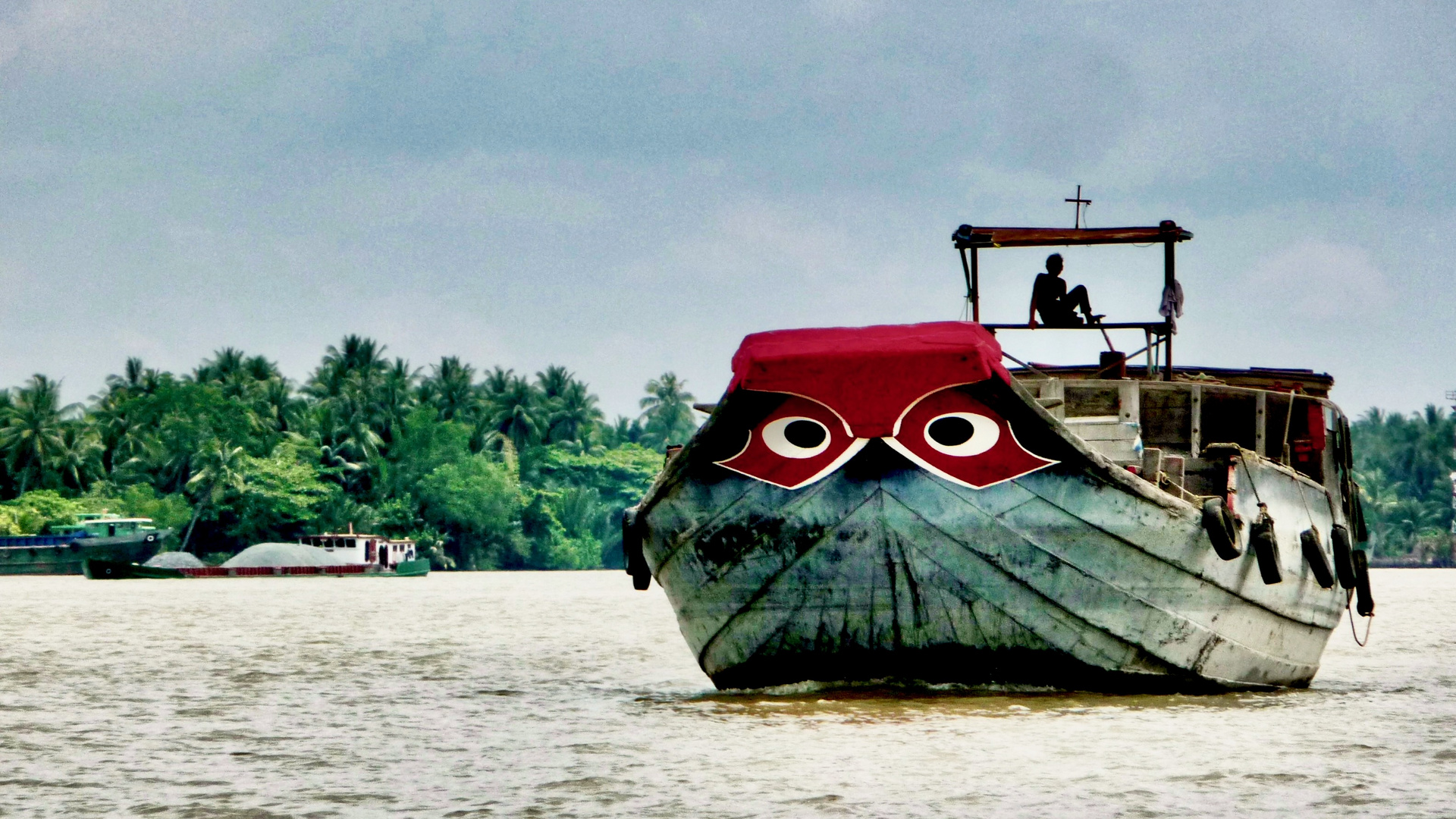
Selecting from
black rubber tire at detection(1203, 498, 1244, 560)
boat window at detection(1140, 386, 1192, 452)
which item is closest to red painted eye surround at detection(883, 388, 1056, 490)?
black rubber tire at detection(1203, 498, 1244, 560)

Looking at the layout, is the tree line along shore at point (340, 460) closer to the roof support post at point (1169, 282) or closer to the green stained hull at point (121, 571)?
the green stained hull at point (121, 571)

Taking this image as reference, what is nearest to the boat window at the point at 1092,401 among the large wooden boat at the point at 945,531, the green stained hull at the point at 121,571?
the large wooden boat at the point at 945,531

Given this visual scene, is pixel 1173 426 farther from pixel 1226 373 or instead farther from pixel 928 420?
pixel 928 420

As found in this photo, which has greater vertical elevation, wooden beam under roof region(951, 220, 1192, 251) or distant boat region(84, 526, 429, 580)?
wooden beam under roof region(951, 220, 1192, 251)

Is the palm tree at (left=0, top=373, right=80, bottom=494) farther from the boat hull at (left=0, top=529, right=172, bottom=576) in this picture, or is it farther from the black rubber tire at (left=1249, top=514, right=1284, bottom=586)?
the black rubber tire at (left=1249, top=514, right=1284, bottom=586)

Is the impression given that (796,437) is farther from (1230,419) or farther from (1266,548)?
(1230,419)

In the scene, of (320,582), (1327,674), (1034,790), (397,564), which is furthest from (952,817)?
(397,564)

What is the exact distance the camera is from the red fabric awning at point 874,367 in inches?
413

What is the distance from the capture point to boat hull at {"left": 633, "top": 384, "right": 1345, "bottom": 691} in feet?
35.2

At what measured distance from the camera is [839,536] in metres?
10.9

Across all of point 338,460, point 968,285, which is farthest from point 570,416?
point 968,285

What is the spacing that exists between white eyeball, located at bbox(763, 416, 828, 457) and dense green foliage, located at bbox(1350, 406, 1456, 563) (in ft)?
290

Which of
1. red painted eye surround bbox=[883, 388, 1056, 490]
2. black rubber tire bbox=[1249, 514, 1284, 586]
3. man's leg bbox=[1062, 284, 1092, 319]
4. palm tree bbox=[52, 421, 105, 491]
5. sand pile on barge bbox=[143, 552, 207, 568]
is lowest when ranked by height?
sand pile on barge bbox=[143, 552, 207, 568]

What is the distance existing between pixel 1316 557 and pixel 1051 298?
278cm
